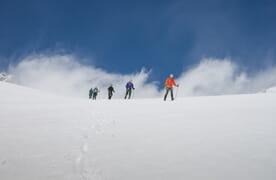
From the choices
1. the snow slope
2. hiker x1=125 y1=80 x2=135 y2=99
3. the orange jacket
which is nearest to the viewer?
the snow slope

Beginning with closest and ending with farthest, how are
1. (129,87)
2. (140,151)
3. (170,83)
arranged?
(140,151)
(170,83)
(129,87)

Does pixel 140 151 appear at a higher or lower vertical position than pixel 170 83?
lower

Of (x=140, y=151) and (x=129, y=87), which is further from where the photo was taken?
(x=129, y=87)

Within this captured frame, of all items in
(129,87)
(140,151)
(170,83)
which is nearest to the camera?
(140,151)

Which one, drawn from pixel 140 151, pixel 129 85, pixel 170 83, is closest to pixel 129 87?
pixel 129 85

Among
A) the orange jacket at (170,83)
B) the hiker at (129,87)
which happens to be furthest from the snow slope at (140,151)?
the hiker at (129,87)

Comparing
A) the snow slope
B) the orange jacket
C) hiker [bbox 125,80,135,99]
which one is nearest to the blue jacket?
hiker [bbox 125,80,135,99]

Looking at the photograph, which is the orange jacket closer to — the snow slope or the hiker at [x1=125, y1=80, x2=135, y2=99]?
the hiker at [x1=125, y1=80, x2=135, y2=99]

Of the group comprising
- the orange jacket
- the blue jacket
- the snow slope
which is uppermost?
the blue jacket

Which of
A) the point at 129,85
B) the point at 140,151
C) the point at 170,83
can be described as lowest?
the point at 140,151

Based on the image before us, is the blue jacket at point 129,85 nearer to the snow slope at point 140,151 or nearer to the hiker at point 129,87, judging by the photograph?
the hiker at point 129,87

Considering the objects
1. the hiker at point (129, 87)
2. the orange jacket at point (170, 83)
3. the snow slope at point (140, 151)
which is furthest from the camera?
the hiker at point (129, 87)

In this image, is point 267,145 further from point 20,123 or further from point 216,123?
point 20,123

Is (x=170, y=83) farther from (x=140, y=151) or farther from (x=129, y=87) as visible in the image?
(x=140, y=151)
